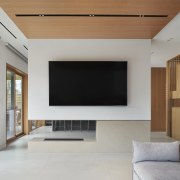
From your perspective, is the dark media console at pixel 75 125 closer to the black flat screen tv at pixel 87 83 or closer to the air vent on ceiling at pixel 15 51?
the air vent on ceiling at pixel 15 51

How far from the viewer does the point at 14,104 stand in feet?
30.2

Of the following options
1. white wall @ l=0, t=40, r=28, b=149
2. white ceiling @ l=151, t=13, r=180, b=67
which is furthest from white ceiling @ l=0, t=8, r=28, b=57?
white ceiling @ l=151, t=13, r=180, b=67

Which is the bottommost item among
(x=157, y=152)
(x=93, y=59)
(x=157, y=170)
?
(x=157, y=170)

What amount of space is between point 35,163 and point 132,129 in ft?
8.49

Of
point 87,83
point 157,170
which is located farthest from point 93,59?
point 157,170

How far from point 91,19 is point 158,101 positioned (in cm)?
708

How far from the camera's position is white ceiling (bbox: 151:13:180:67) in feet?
18.5

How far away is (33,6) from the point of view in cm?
446

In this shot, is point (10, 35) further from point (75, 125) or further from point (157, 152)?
point (157, 152)

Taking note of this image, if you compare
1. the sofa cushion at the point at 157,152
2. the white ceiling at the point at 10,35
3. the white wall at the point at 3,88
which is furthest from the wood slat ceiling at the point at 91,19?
the sofa cushion at the point at 157,152

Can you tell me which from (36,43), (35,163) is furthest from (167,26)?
(35,163)

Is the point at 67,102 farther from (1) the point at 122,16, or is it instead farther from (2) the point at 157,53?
(2) the point at 157,53

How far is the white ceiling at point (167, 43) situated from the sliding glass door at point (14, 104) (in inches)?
193

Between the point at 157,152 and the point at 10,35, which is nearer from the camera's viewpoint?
the point at 157,152
